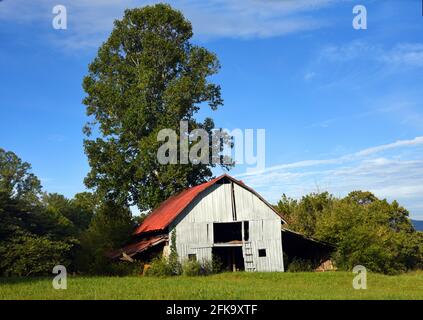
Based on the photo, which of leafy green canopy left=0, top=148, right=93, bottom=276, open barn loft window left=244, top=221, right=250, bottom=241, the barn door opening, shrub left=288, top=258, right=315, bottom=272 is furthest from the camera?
the barn door opening

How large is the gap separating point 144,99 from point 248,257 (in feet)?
50.8

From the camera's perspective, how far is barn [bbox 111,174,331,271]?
1382 inches

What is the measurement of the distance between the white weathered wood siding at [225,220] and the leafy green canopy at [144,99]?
686cm

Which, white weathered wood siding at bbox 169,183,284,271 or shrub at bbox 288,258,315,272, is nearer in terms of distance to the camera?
white weathered wood siding at bbox 169,183,284,271

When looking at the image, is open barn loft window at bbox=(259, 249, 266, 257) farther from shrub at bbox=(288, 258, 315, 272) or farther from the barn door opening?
the barn door opening

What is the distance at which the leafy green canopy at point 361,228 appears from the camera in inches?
1448

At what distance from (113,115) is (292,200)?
19.1 meters

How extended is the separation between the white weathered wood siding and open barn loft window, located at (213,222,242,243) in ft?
12.7

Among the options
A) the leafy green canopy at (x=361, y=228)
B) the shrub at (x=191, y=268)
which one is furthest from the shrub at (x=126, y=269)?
the leafy green canopy at (x=361, y=228)

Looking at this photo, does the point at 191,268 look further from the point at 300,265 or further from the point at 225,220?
the point at 300,265

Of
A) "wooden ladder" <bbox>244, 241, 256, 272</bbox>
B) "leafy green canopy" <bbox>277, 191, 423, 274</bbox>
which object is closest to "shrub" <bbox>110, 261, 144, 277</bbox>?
"wooden ladder" <bbox>244, 241, 256, 272</bbox>

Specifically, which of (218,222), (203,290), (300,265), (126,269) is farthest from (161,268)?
(203,290)

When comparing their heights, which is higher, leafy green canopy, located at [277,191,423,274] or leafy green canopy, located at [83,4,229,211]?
leafy green canopy, located at [83,4,229,211]
